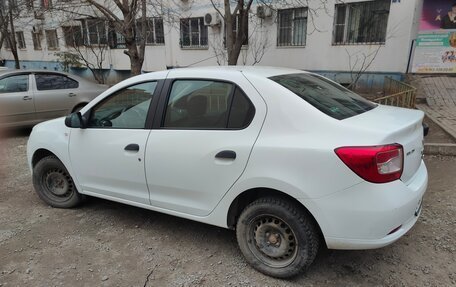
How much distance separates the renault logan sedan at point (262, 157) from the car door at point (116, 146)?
0.01m

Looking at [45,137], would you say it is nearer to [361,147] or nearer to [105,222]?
[105,222]

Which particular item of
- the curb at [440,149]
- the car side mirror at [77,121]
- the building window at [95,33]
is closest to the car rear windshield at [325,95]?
the car side mirror at [77,121]

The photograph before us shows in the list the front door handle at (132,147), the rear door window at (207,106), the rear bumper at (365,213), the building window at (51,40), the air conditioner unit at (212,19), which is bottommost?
the rear bumper at (365,213)

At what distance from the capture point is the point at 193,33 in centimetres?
1609

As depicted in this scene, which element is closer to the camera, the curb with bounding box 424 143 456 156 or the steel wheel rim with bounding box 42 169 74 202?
the steel wheel rim with bounding box 42 169 74 202

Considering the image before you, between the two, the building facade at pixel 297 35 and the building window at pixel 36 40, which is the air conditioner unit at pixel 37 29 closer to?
the building window at pixel 36 40

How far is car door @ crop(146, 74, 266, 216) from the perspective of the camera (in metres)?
2.66

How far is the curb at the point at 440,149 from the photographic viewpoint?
5.39m

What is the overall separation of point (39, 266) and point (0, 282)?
0.29 metres

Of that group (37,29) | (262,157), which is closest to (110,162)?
(262,157)

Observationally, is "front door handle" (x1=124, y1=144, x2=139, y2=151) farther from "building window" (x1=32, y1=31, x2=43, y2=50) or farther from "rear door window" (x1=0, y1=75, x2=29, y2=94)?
"building window" (x1=32, y1=31, x2=43, y2=50)

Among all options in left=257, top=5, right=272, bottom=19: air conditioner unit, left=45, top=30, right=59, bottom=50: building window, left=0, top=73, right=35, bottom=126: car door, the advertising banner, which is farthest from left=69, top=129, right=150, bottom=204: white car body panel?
left=45, top=30, right=59, bottom=50: building window

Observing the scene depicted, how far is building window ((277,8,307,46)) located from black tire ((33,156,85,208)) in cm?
1078

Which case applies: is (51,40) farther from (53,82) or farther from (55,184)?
(55,184)
